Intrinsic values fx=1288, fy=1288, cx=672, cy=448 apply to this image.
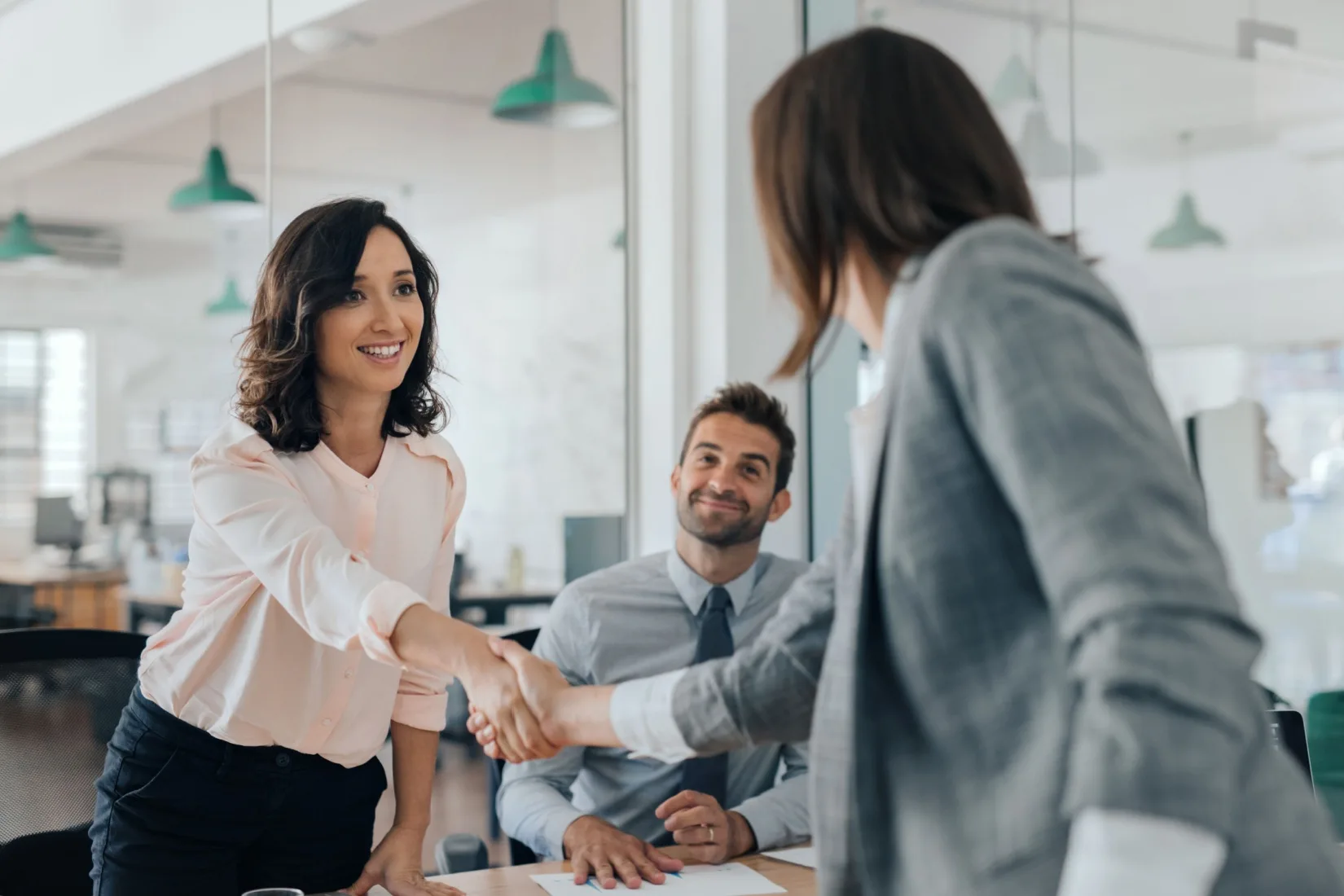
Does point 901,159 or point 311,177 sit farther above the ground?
point 311,177

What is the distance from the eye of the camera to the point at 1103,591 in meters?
→ 0.76

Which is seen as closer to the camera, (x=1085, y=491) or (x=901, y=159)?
(x=1085, y=491)

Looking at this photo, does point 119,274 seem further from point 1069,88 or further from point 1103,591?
point 1103,591

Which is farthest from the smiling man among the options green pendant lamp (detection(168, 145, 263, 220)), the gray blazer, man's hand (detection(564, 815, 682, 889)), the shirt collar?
green pendant lamp (detection(168, 145, 263, 220))

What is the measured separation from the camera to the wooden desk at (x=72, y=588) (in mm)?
3439

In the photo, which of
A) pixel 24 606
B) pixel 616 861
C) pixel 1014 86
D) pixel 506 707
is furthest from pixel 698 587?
pixel 24 606

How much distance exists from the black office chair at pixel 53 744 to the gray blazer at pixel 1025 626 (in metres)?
1.52

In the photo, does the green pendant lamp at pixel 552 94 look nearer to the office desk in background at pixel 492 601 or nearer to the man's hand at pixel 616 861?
the office desk in background at pixel 492 601

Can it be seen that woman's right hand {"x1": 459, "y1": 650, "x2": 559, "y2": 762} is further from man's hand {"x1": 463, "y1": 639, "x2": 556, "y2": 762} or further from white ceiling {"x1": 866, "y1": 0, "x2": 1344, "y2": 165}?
white ceiling {"x1": 866, "y1": 0, "x2": 1344, "y2": 165}

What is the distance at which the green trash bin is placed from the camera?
218 cm

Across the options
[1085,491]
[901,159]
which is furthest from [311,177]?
[1085,491]

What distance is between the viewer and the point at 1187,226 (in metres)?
2.32

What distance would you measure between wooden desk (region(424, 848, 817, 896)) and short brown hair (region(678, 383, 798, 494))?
0.90m

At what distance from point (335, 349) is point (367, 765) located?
0.60 meters
